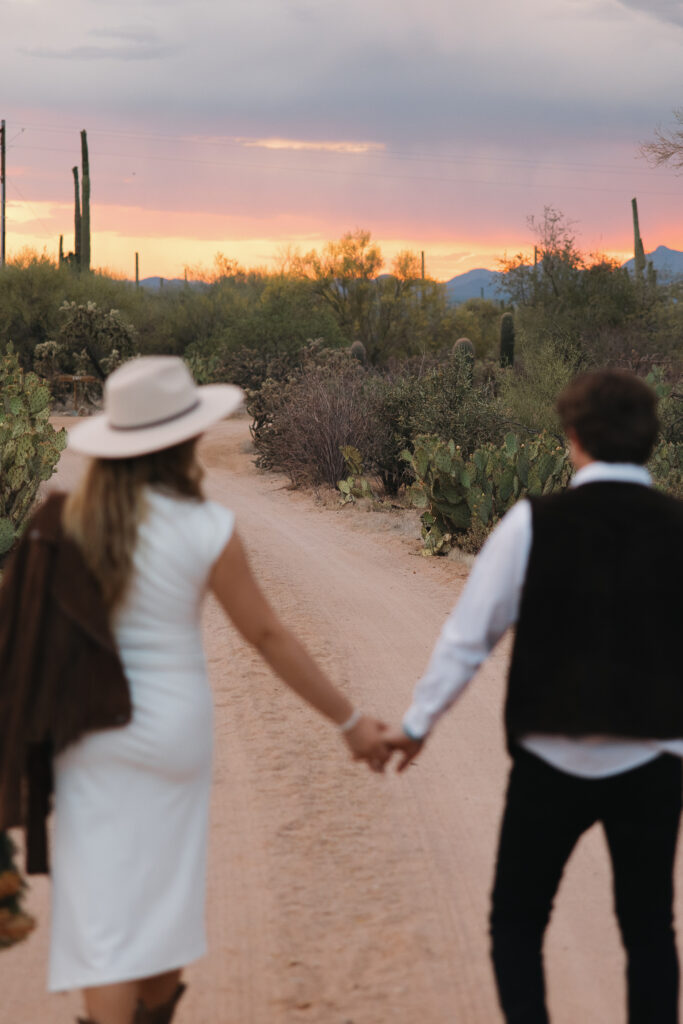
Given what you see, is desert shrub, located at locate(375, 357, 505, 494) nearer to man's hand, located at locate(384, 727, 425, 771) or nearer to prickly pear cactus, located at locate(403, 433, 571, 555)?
prickly pear cactus, located at locate(403, 433, 571, 555)

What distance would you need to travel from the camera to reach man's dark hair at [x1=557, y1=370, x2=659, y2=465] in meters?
2.48

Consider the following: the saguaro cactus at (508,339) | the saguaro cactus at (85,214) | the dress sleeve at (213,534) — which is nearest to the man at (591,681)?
the dress sleeve at (213,534)

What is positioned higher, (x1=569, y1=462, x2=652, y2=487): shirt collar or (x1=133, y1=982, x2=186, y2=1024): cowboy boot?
(x1=569, y1=462, x2=652, y2=487): shirt collar

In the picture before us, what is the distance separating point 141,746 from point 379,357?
134 feet

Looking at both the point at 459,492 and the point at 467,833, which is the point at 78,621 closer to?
the point at 467,833

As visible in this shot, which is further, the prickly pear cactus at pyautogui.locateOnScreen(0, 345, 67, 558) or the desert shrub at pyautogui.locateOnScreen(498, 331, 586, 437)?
the desert shrub at pyautogui.locateOnScreen(498, 331, 586, 437)

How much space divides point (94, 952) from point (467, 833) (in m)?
2.74

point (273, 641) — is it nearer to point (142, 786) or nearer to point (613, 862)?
point (142, 786)

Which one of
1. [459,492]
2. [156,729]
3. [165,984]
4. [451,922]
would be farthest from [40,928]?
[459,492]

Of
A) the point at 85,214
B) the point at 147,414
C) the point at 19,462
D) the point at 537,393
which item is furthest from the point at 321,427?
the point at 85,214

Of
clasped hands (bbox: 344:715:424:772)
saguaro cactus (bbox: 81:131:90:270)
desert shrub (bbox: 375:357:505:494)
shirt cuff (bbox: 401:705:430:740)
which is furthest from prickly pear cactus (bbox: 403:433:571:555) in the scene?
saguaro cactus (bbox: 81:131:90:270)

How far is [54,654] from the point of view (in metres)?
2.31

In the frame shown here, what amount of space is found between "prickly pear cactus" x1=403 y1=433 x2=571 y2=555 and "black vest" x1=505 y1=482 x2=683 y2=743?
838 centimetres

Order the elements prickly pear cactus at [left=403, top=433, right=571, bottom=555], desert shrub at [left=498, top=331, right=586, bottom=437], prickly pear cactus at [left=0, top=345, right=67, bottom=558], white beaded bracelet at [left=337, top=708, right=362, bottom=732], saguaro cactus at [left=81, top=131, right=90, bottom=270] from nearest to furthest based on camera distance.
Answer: white beaded bracelet at [left=337, top=708, right=362, bottom=732] → prickly pear cactus at [left=0, top=345, right=67, bottom=558] → prickly pear cactus at [left=403, top=433, right=571, bottom=555] → desert shrub at [left=498, top=331, right=586, bottom=437] → saguaro cactus at [left=81, top=131, right=90, bottom=270]
